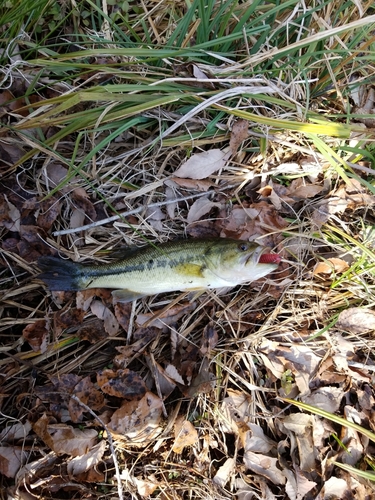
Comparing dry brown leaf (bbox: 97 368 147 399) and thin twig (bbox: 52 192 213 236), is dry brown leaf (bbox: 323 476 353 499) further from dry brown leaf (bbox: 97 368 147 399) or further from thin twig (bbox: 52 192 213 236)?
thin twig (bbox: 52 192 213 236)

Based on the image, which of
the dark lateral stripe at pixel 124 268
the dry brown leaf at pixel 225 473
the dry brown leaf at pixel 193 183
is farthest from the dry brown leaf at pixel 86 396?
the dry brown leaf at pixel 193 183

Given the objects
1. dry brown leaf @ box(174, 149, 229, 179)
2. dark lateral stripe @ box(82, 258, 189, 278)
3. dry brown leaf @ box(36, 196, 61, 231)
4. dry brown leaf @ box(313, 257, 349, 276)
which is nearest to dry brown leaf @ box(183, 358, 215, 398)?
dark lateral stripe @ box(82, 258, 189, 278)

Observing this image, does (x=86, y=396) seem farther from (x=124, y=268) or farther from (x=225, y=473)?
(x=225, y=473)

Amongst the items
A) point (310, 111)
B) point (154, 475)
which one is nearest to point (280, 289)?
point (310, 111)

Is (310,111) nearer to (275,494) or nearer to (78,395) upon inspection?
(78,395)

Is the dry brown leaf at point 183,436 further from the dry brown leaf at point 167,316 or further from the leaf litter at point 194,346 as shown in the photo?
the dry brown leaf at point 167,316
